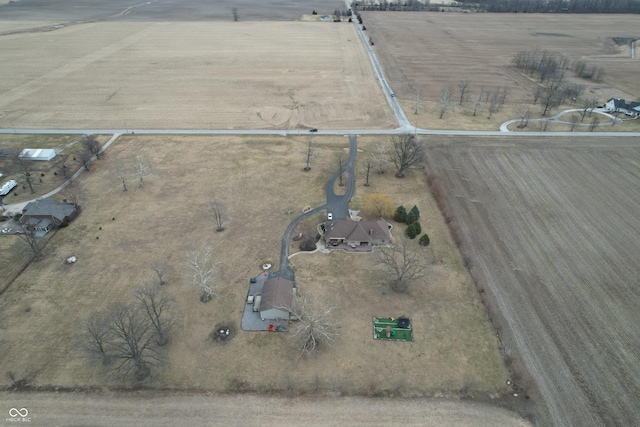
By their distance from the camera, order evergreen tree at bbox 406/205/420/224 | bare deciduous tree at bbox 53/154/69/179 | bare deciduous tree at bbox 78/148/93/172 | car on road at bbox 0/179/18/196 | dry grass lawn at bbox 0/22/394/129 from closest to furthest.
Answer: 1. evergreen tree at bbox 406/205/420/224
2. car on road at bbox 0/179/18/196
3. bare deciduous tree at bbox 53/154/69/179
4. bare deciduous tree at bbox 78/148/93/172
5. dry grass lawn at bbox 0/22/394/129

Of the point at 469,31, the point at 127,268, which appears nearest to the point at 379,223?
the point at 127,268

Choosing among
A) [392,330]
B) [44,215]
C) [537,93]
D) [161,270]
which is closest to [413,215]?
[392,330]

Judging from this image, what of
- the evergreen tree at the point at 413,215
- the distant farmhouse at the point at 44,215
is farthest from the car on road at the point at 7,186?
the evergreen tree at the point at 413,215

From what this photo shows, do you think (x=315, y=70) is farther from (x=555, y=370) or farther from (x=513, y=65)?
(x=555, y=370)

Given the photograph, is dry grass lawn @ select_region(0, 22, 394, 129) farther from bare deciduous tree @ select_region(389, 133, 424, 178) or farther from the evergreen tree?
the evergreen tree

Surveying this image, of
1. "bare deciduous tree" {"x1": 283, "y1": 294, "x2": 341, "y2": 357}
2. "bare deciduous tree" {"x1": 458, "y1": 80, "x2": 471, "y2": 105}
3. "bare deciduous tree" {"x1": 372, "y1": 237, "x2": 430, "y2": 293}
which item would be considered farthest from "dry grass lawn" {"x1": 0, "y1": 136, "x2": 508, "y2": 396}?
"bare deciduous tree" {"x1": 458, "y1": 80, "x2": 471, "y2": 105}
